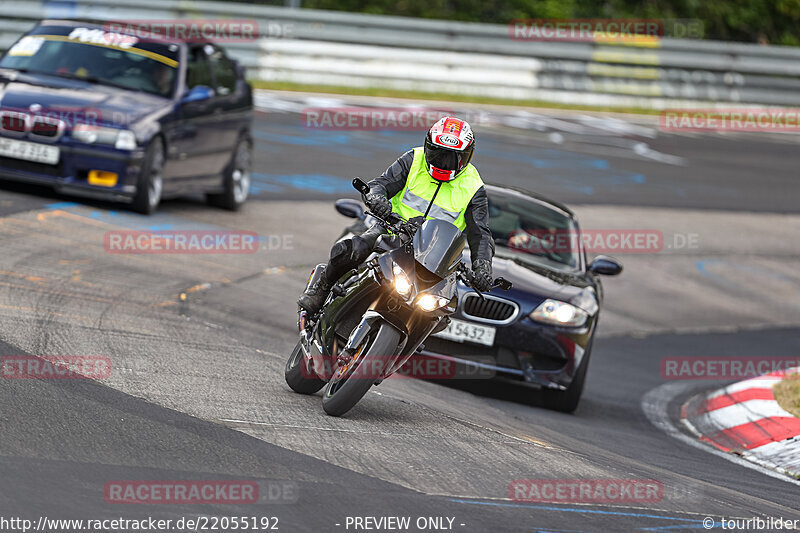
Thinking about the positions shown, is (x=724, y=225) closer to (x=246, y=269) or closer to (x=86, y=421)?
(x=246, y=269)

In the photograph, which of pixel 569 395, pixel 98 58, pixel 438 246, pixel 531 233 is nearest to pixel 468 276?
pixel 438 246

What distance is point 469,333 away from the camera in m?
8.96

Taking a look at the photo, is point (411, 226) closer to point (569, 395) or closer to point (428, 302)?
point (428, 302)

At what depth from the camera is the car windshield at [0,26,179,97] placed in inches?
514

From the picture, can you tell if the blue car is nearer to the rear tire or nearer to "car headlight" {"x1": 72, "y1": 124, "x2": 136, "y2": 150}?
"car headlight" {"x1": 72, "y1": 124, "x2": 136, "y2": 150}

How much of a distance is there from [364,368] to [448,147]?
1.36 meters

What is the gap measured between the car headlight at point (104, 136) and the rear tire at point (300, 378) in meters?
5.48

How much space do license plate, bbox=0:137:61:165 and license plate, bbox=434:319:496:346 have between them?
5.10 m

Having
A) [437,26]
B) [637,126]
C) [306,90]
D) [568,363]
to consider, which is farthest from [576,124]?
[568,363]

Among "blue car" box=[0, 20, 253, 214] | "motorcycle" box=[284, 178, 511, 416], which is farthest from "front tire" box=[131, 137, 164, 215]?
"motorcycle" box=[284, 178, 511, 416]

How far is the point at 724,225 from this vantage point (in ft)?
60.5

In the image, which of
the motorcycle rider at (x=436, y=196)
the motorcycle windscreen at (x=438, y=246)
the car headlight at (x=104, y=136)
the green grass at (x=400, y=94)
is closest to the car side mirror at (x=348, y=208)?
the motorcycle rider at (x=436, y=196)

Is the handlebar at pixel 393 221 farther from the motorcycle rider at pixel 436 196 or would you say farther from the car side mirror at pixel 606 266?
the car side mirror at pixel 606 266

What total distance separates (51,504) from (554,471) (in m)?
2.64
